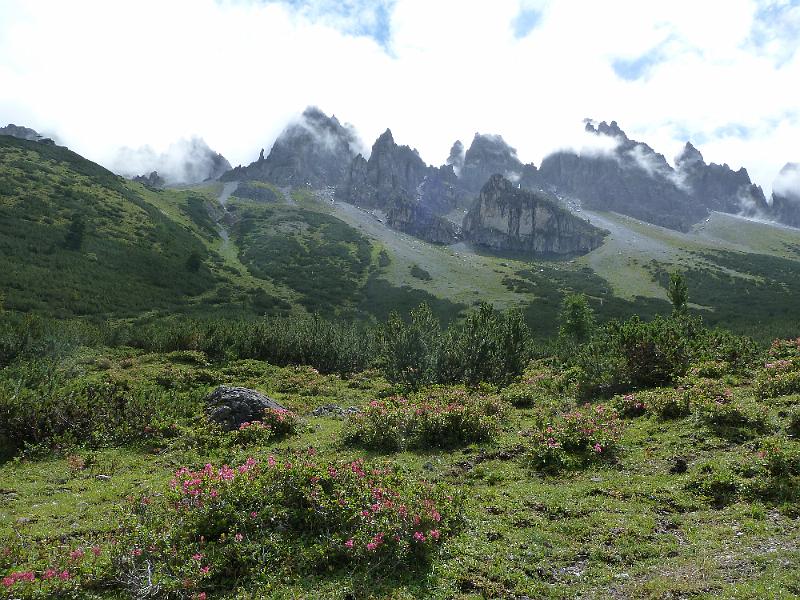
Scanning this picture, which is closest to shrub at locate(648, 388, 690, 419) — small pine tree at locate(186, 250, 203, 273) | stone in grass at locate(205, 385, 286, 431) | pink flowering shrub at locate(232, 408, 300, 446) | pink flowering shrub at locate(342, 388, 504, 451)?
pink flowering shrub at locate(342, 388, 504, 451)

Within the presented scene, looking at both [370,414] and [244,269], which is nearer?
[370,414]

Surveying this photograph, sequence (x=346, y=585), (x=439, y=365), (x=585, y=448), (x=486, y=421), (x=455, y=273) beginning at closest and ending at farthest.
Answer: (x=346, y=585)
(x=585, y=448)
(x=486, y=421)
(x=439, y=365)
(x=455, y=273)

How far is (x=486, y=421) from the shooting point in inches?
618

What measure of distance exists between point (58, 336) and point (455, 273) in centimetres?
9626

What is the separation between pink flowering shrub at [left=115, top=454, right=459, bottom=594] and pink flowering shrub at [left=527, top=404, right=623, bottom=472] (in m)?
4.05

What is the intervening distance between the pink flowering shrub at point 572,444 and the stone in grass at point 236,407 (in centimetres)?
1121

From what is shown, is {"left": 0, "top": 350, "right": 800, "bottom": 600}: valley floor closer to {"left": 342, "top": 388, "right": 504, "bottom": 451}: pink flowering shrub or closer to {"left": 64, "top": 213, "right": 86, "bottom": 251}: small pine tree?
{"left": 342, "top": 388, "right": 504, "bottom": 451}: pink flowering shrub

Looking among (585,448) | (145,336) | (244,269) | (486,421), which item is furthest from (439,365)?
(244,269)

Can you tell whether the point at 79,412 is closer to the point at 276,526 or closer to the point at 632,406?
the point at 276,526

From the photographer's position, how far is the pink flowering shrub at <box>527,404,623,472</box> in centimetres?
1197

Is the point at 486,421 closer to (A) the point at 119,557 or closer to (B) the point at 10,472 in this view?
(A) the point at 119,557

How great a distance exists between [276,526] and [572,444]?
27.7 feet

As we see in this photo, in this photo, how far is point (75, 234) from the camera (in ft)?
218

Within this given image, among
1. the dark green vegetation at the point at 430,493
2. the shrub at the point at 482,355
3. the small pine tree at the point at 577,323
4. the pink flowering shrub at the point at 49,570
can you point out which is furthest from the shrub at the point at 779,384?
the small pine tree at the point at 577,323
